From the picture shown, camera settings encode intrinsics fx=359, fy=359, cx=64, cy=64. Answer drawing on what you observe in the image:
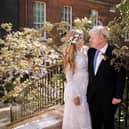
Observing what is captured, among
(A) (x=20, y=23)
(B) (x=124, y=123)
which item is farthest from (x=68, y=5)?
(B) (x=124, y=123)

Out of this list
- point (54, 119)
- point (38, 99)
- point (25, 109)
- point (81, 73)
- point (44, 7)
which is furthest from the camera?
point (44, 7)

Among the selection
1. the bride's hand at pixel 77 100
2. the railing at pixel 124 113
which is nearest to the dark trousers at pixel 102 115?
the bride's hand at pixel 77 100

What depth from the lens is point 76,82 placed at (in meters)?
5.52

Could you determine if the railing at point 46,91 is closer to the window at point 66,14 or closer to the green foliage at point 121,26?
the green foliage at point 121,26

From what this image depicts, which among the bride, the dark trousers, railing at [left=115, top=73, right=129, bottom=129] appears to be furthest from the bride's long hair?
railing at [left=115, top=73, right=129, bottom=129]

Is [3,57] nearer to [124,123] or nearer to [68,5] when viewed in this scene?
[124,123]

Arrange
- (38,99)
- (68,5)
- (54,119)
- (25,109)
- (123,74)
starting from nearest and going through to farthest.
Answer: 1. (123,74)
2. (54,119)
3. (38,99)
4. (25,109)
5. (68,5)

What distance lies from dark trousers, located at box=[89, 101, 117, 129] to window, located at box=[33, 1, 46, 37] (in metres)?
13.4

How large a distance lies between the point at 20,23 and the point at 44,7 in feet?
8.09

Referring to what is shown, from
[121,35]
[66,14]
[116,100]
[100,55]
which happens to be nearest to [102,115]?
[116,100]

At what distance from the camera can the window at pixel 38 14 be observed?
18.6 m

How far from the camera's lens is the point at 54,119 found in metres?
6.98

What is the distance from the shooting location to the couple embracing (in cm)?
503

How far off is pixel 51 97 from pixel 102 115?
12.7ft
